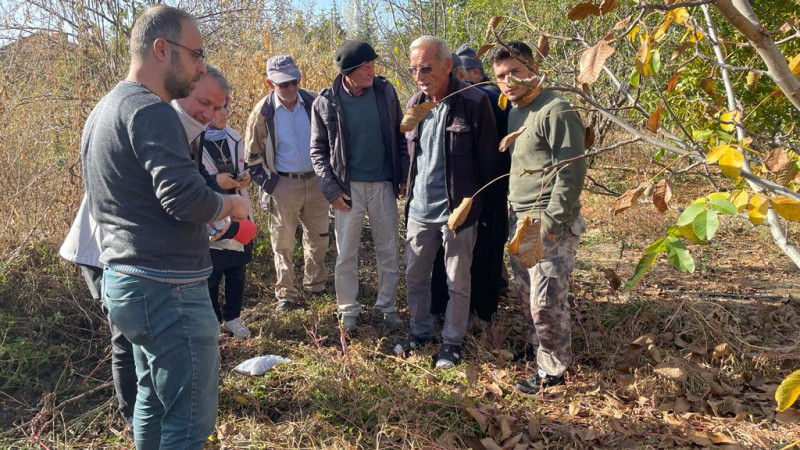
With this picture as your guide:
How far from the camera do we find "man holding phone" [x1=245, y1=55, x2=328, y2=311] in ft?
14.9

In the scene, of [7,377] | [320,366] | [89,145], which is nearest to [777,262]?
[320,366]

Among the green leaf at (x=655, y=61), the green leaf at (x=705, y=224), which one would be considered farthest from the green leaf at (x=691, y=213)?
the green leaf at (x=655, y=61)

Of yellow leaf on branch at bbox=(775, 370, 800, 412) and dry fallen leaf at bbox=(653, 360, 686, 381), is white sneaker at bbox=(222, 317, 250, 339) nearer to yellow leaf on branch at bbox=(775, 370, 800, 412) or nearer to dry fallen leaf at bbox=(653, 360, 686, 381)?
dry fallen leaf at bbox=(653, 360, 686, 381)

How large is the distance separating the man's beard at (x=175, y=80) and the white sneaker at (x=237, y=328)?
244 cm

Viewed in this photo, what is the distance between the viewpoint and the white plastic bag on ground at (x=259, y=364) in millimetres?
3711

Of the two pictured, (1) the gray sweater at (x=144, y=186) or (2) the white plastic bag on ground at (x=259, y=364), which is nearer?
(1) the gray sweater at (x=144, y=186)

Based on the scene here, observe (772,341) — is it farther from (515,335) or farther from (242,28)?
(242,28)

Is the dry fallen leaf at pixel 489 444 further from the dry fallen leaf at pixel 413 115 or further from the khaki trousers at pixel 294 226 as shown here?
the khaki trousers at pixel 294 226

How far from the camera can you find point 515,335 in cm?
426

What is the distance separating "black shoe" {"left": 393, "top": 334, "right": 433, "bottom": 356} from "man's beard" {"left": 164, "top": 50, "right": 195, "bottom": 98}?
2.37 metres

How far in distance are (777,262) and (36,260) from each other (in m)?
6.57

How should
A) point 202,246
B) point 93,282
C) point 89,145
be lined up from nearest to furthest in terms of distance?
point 89,145 < point 202,246 < point 93,282

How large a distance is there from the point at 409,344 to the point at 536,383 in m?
0.93

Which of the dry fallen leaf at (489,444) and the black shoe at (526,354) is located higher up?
the black shoe at (526,354)
